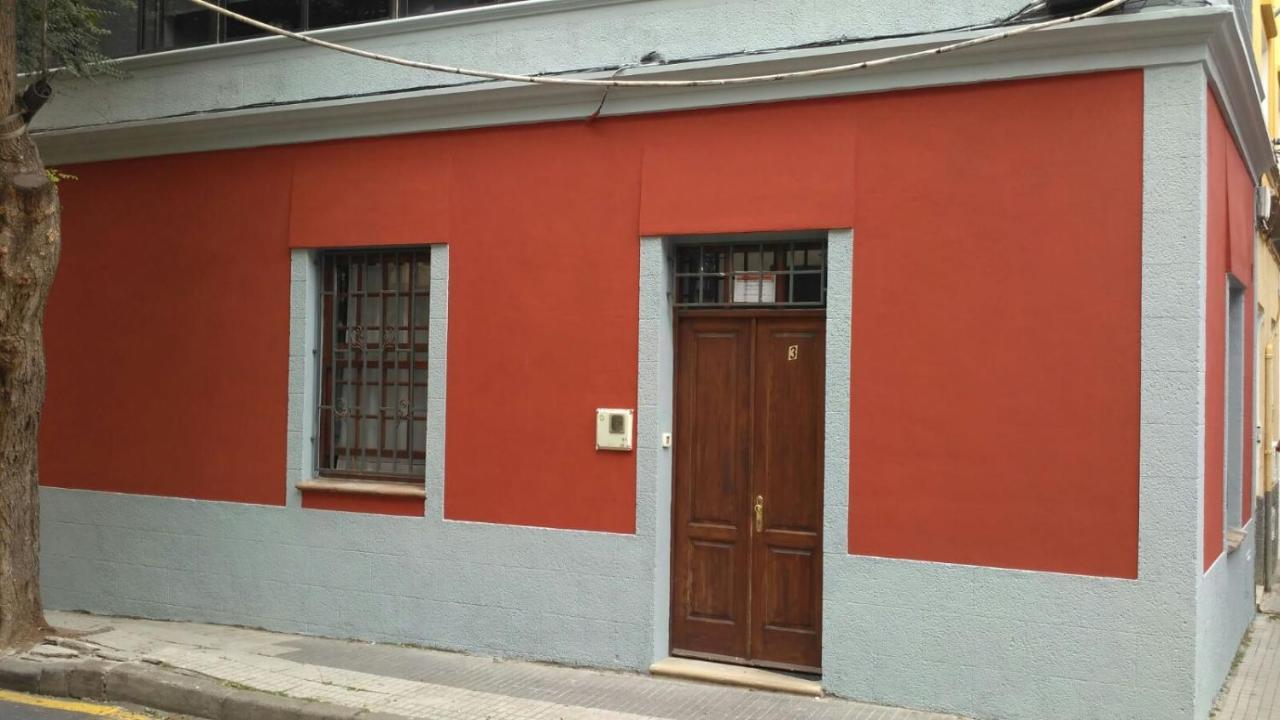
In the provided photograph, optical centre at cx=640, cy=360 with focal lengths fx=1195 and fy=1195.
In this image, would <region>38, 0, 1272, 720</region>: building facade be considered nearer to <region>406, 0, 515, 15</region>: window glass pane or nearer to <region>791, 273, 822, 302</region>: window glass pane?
<region>791, 273, 822, 302</region>: window glass pane

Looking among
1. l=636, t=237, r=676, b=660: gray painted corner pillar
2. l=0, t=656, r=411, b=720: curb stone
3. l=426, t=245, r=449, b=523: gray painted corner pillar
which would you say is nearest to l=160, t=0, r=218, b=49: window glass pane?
l=426, t=245, r=449, b=523: gray painted corner pillar

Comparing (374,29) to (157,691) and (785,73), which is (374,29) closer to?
(785,73)

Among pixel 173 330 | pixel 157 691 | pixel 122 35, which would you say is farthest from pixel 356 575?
pixel 122 35

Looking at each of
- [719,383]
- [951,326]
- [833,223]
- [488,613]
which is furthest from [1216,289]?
[488,613]

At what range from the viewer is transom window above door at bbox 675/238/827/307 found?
8.02m

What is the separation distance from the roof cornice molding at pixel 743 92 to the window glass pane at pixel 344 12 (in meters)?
0.83

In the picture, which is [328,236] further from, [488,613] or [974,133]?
[974,133]

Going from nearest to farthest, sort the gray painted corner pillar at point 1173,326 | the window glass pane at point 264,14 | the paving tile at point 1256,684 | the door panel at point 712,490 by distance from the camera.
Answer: the gray painted corner pillar at point 1173,326 < the paving tile at point 1256,684 < the door panel at point 712,490 < the window glass pane at point 264,14

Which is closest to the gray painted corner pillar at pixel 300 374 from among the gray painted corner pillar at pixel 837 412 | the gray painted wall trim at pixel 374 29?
the gray painted wall trim at pixel 374 29

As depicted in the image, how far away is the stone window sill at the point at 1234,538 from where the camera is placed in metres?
8.25

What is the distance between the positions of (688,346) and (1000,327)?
7.14 ft

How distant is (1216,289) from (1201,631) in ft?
7.00

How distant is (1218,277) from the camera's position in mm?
7539

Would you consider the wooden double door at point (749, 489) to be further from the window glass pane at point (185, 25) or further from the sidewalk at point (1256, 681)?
the window glass pane at point (185, 25)
